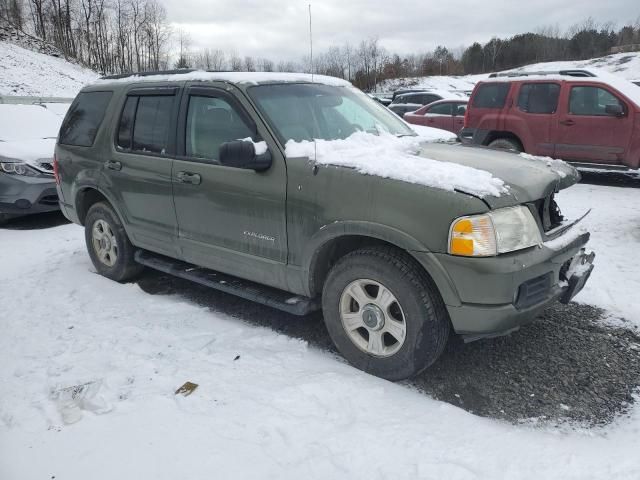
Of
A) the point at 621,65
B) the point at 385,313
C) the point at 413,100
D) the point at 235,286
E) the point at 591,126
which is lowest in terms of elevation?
the point at 235,286

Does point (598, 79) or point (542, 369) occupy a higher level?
point (598, 79)

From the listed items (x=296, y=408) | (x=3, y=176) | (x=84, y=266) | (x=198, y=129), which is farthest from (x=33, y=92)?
(x=296, y=408)

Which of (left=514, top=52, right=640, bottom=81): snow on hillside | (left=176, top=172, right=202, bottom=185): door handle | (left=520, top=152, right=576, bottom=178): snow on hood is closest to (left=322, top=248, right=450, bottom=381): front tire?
(left=520, top=152, right=576, bottom=178): snow on hood

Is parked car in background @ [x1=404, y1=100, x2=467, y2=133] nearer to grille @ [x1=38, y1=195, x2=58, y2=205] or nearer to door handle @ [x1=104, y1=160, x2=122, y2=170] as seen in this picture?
grille @ [x1=38, y1=195, x2=58, y2=205]

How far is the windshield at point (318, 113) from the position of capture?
356 centimetres

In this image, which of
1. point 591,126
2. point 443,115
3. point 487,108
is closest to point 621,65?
point 443,115

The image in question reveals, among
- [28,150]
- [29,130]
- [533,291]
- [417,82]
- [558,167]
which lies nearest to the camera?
[533,291]

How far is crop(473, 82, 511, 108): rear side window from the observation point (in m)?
9.59

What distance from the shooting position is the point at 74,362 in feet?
11.3

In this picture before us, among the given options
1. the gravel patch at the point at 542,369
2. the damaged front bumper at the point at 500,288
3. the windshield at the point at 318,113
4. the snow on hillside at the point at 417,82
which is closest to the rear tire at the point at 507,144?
the windshield at the point at 318,113

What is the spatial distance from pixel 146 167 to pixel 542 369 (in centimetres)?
334

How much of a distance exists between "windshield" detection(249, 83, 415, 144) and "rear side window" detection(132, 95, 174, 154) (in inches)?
35.4

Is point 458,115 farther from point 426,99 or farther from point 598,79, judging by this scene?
point 426,99

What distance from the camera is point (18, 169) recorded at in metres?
7.15
